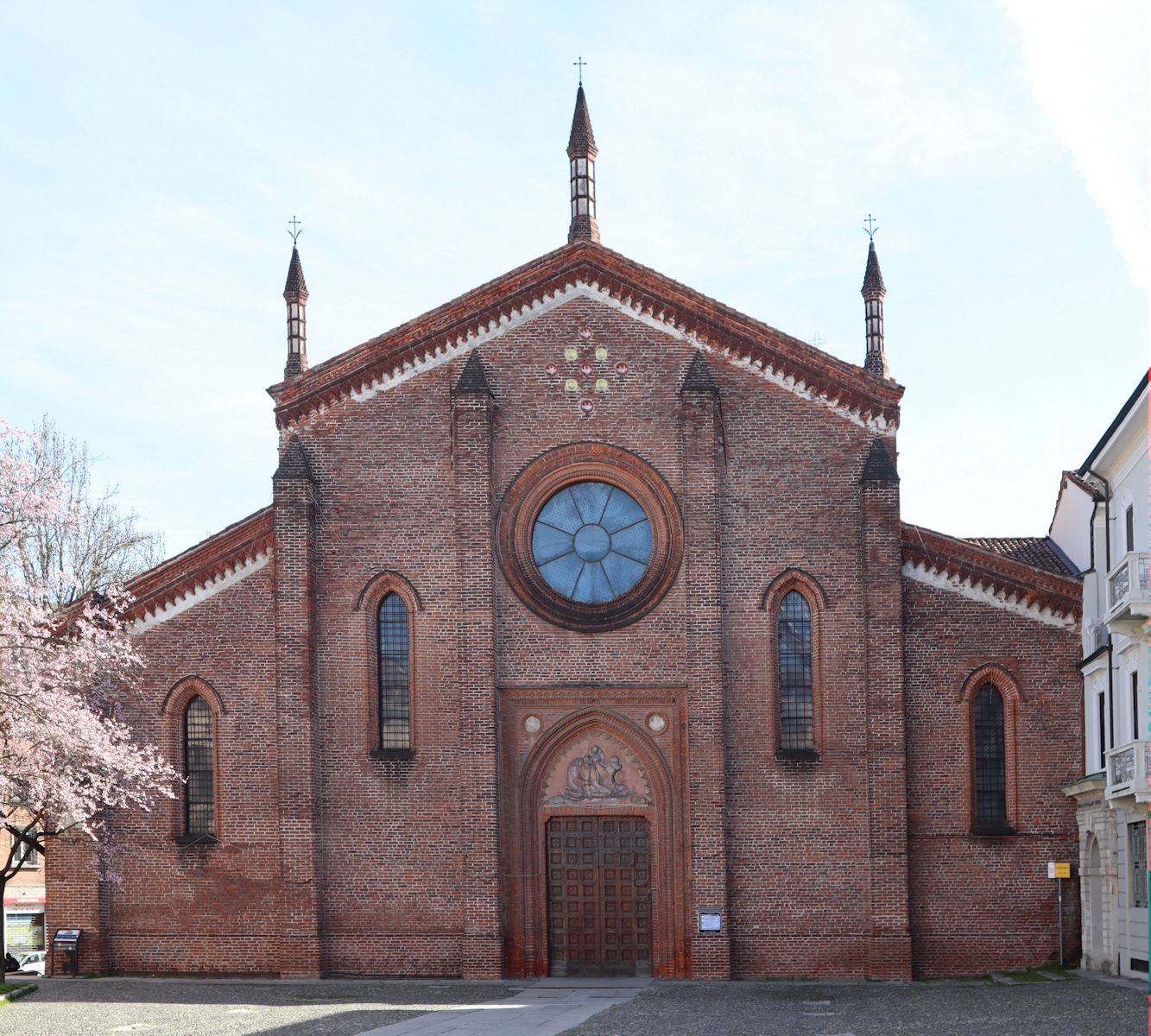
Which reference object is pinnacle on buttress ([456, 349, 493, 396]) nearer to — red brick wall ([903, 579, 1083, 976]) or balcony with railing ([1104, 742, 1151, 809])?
red brick wall ([903, 579, 1083, 976])

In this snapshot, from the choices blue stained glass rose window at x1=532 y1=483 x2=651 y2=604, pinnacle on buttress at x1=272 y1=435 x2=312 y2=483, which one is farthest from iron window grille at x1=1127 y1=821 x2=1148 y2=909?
pinnacle on buttress at x1=272 y1=435 x2=312 y2=483

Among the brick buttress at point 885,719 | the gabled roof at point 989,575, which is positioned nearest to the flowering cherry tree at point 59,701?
the brick buttress at point 885,719

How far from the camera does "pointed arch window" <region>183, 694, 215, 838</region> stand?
96.9 feet

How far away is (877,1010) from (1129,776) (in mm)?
5913

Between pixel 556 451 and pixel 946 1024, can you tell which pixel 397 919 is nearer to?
pixel 556 451

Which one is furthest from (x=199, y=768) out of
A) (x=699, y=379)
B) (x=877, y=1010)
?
(x=877, y=1010)

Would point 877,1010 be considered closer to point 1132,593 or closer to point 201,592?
point 1132,593

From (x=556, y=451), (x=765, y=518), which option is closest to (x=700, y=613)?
(x=765, y=518)

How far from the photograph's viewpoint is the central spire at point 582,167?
30672mm

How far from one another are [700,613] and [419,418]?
6.66 m

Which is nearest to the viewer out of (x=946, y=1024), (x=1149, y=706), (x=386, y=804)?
(x=946, y=1024)

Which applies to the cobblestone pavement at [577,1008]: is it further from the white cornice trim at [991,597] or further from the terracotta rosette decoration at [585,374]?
the terracotta rosette decoration at [585,374]

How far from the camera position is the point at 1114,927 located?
26938 mm

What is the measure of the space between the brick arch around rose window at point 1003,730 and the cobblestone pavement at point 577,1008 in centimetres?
317
